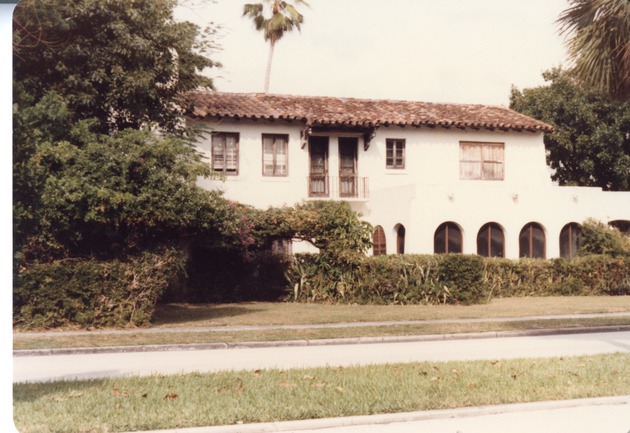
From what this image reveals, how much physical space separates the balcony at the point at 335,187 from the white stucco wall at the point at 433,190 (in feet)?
1.13

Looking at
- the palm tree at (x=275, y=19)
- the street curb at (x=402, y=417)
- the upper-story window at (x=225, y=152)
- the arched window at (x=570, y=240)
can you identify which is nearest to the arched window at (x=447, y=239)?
the arched window at (x=570, y=240)

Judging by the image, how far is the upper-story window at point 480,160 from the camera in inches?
721

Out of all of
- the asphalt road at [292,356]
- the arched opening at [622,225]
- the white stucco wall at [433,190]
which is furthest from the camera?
the arched opening at [622,225]

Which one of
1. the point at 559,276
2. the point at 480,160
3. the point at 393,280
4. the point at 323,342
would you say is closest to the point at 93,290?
the point at 323,342

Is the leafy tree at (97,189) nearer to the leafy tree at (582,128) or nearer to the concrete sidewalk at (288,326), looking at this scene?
the concrete sidewalk at (288,326)

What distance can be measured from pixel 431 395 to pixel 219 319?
27.9ft

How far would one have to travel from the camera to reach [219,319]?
15.0m

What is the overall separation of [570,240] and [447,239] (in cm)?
366

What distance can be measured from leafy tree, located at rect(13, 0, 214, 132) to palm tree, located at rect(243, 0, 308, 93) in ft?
14.7

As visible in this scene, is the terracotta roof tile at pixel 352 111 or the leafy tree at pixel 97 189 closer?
the leafy tree at pixel 97 189

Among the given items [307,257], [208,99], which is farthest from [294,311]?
[208,99]

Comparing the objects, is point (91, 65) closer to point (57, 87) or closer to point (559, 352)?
point (57, 87)

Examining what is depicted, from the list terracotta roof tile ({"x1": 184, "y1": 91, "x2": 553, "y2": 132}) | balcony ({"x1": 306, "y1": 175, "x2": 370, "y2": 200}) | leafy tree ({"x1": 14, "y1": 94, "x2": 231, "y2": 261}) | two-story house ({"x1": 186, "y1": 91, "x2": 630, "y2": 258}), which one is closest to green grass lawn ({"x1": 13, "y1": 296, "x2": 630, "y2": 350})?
leafy tree ({"x1": 14, "y1": 94, "x2": 231, "y2": 261})

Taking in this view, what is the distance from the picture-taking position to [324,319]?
15250mm
